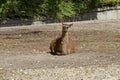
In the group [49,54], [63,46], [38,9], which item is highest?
[63,46]

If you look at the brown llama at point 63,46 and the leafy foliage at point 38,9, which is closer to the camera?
the brown llama at point 63,46

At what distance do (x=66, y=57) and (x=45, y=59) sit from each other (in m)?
0.73

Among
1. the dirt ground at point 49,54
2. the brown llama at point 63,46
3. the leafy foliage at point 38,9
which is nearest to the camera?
the dirt ground at point 49,54

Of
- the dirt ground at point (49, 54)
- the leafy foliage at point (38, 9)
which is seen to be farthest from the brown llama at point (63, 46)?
the leafy foliage at point (38, 9)

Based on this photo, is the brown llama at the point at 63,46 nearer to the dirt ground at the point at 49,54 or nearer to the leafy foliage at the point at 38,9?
the dirt ground at the point at 49,54

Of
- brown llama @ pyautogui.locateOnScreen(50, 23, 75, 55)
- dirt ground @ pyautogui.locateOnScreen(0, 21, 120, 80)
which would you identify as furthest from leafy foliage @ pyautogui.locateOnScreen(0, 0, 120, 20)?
brown llama @ pyautogui.locateOnScreen(50, 23, 75, 55)

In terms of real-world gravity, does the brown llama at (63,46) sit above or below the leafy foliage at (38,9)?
above

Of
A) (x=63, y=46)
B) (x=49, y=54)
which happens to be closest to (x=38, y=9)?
(x=49, y=54)

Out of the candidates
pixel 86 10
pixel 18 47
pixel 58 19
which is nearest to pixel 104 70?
pixel 18 47

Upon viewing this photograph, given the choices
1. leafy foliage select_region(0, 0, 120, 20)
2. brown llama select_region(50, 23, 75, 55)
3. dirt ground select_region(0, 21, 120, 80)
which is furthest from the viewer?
leafy foliage select_region(0, 0, 120, 20)

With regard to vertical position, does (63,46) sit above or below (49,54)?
above

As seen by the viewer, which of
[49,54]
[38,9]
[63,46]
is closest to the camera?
[63,46]

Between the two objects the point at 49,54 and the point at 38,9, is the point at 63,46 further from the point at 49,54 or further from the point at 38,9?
the point at 38,9

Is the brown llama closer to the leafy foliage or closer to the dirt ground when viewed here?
the dirt ground
